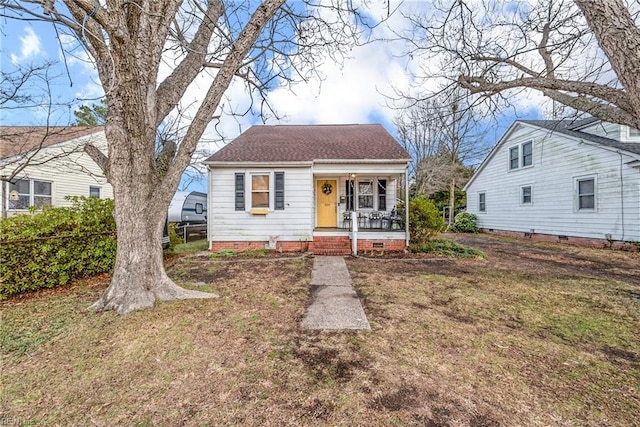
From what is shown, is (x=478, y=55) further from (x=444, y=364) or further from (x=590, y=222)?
(x=590, y=222)

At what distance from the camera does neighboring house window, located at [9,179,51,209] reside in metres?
11.1

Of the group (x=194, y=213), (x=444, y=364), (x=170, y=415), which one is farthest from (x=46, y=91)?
(x=194, y=213)

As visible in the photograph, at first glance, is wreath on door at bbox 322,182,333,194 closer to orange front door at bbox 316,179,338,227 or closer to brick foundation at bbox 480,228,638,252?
orange front door at bbox 316,179,338,227

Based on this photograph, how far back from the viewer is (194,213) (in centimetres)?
1593

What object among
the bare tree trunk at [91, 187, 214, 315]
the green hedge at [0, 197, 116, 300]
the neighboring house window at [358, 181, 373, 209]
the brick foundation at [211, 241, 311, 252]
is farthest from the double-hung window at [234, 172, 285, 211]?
the bare tree trunk at [91, 187, 214, 315]

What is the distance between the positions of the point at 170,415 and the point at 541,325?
4439 mm

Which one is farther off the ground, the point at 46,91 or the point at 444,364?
the point at 46,91

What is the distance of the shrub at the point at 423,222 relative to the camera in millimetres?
8859

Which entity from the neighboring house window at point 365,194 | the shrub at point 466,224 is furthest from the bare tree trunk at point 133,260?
the shrub at point 466,224

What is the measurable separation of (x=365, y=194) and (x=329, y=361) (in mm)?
8541

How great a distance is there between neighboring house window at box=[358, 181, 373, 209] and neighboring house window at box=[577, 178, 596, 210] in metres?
8.75

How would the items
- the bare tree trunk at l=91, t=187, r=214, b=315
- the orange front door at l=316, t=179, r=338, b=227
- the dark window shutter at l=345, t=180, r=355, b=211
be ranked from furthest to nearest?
the orange front door at l=316, t=179, r=338, b=227 → the dark window shutter at l=345, t=180, r=355, b=211 → the bare tree trunk at l=91, t=187, r=214, b=315

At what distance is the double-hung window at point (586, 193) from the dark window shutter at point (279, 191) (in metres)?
12.2

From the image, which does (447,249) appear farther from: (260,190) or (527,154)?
(527,154)
